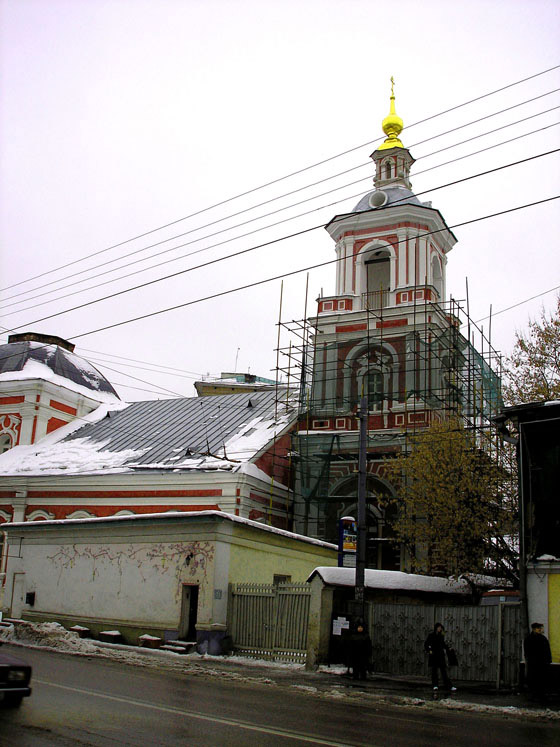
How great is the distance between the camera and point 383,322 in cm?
3234

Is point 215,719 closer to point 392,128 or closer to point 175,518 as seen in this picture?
point 175,518

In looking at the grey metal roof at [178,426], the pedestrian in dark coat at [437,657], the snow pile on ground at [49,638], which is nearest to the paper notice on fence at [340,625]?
the pedestrian in dark coat at [437,657]

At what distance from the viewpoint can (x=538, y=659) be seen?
14680 mm

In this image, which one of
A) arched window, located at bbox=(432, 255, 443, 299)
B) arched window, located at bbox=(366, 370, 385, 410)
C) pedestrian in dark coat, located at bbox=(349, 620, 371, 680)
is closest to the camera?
pedestrian in dark coat, located at bbox=(349, 620, 371, 680)

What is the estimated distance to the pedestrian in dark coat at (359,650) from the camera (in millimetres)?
17062

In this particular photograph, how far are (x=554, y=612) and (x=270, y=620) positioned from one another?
7.36 m

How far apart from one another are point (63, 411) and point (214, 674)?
83.7ft

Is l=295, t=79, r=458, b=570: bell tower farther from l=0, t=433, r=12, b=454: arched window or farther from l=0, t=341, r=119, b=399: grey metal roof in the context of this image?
l=0, t=433, r=12, b=454: arched window

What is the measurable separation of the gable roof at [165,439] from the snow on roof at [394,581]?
1026cm

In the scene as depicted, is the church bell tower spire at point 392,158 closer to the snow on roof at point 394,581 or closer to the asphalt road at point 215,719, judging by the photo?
the snow on roof at point 394,581

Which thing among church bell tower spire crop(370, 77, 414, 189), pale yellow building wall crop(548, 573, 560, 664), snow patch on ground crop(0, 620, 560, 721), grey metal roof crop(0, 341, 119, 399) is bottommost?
snow patch on ground crop(0, 620, 560, 721)

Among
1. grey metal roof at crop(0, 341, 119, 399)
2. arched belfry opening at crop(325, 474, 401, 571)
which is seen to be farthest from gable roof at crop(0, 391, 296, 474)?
arched belfry opening at crop(325, 474, 401, 571)

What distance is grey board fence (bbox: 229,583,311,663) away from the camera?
19641 mm

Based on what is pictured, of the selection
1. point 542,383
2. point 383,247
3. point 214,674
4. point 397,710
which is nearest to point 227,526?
point 214,674
